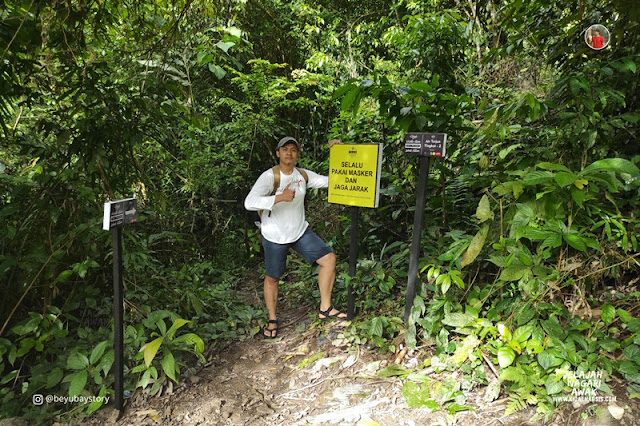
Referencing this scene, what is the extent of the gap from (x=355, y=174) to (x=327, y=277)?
0.99 metres

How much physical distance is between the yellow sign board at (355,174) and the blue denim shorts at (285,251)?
0.45 meters

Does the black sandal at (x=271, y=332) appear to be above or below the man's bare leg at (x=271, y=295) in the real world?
below

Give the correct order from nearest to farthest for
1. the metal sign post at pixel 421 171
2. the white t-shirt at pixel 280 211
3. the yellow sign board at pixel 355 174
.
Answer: the metal sign post at pixel 421 171, the yellow sign board at pixel 355 174, the white t-shirt at pixel 280 211

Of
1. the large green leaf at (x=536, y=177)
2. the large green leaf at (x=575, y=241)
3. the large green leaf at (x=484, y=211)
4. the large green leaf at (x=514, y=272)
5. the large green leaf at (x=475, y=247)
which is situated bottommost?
the large green leaf at (x=514, y=272)

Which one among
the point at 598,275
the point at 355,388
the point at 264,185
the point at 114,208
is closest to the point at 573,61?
the point at 598,275

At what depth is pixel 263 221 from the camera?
140 inches

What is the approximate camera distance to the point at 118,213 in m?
2.38

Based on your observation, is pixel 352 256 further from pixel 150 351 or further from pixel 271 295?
pixel 150 351

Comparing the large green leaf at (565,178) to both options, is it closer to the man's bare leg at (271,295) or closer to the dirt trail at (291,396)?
the dirt trail at (291,396)

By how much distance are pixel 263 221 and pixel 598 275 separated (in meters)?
2.63

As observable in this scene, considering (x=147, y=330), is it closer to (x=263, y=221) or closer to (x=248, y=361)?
(x=248, y=361)

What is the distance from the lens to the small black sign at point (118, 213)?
2289mm

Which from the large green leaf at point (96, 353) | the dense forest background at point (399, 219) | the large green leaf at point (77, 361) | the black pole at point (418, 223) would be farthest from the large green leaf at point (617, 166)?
the large green leaf at point (77, 361)

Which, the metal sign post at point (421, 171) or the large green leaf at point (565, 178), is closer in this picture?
the large green leaf at point (565, 178)
